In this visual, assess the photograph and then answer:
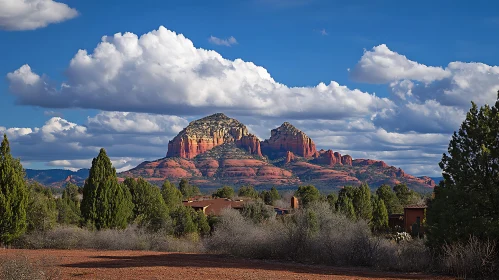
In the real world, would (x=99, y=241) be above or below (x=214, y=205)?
below

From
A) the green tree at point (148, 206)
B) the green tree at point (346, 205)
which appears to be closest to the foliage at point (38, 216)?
the green tree at point (148, 206)

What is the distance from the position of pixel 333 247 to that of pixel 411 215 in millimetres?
33719

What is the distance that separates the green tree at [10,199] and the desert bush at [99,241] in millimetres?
1272

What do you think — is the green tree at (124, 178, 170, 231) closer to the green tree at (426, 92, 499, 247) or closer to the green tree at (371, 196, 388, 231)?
the green tree at (371, 196, 388, 231)

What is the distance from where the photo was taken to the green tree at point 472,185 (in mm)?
24750

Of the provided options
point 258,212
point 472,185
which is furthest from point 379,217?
point 472,185

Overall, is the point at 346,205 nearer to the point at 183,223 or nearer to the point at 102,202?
the point at 183,223

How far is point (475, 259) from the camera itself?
24.0 m

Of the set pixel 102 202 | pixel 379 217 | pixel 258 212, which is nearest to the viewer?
pixel 102 202

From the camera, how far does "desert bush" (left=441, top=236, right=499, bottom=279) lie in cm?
2380

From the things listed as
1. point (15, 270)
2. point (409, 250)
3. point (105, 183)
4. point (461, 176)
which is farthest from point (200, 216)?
point (15, 270)

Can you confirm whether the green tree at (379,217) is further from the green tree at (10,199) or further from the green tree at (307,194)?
the green tree at (10,199)

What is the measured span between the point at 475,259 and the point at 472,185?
10.4 ft

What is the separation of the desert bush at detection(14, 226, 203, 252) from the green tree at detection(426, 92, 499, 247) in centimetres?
1913
